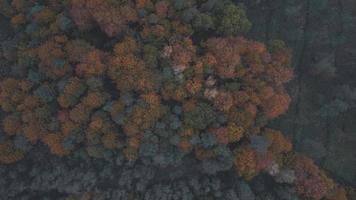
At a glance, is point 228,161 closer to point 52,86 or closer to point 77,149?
point 77,149

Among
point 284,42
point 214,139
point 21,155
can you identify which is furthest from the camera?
point 284,42

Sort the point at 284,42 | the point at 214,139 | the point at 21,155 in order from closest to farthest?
the point at 214,139, the point at 21,155, the point at 284,42

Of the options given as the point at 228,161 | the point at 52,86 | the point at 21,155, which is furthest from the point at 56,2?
the point at 228,161

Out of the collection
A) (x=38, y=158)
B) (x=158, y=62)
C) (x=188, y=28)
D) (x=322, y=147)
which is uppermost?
(x=188, y=28)

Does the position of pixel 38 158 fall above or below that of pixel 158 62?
below

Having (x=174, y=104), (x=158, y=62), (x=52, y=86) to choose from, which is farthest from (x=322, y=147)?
(x=52, y=86)

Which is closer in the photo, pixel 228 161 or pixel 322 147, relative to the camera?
pixel 228 161

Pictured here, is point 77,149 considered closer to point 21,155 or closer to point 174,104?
point 21,155

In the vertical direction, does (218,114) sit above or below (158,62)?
below

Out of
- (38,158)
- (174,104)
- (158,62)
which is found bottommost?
(38,158)
